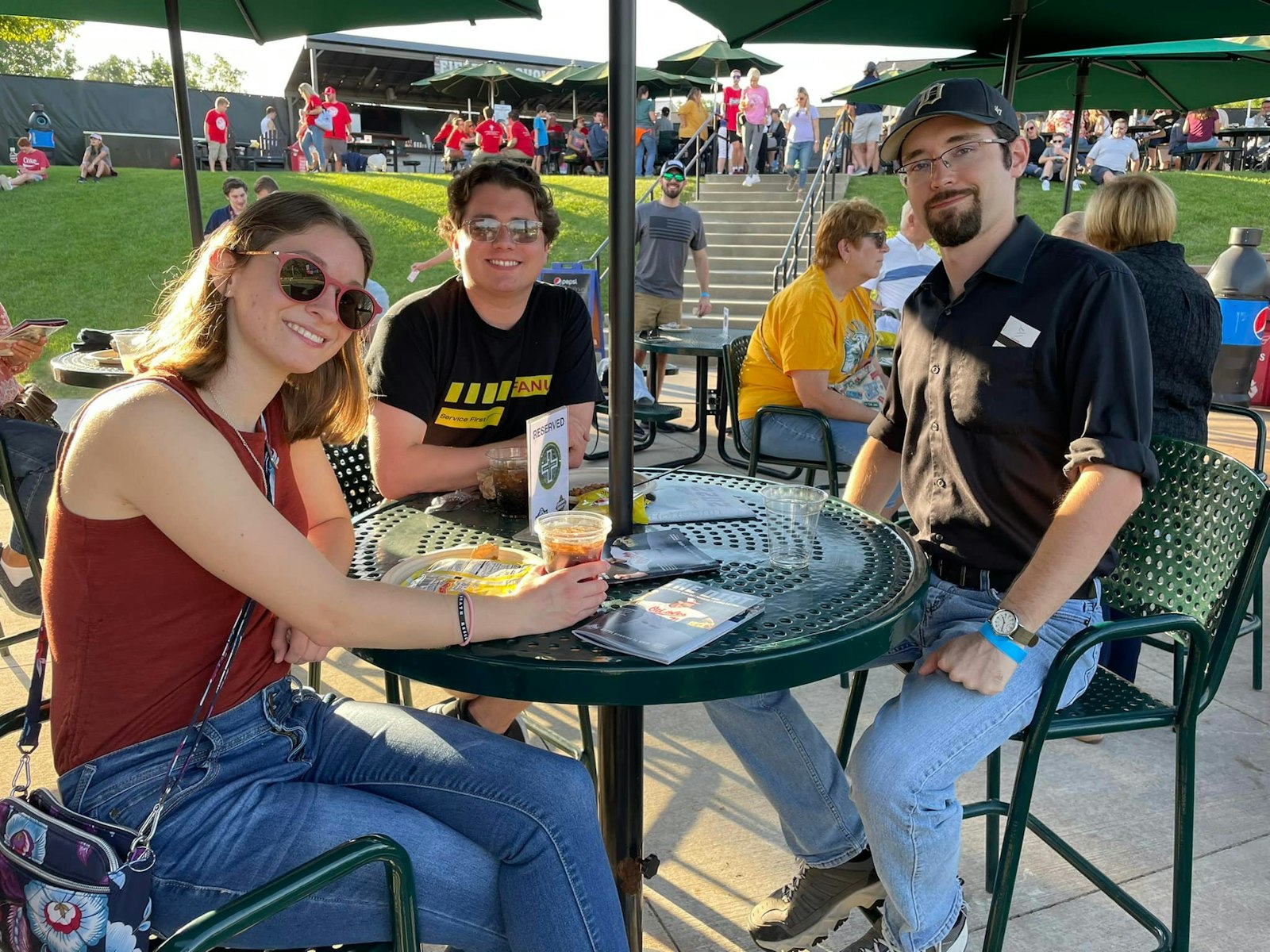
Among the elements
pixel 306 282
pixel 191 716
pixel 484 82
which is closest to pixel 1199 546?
pixel 306 282

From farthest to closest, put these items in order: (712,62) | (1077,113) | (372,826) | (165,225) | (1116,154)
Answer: (712,62)
(165,225)
(1116,154)
(1077,113)
(372,826)

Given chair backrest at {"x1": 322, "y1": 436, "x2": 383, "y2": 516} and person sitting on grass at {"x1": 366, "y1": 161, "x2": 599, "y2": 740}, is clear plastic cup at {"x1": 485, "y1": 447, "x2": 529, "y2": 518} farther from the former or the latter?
chair backrest at {"x1": 322, "y1": 436, "x2": 383, "y2": 516}

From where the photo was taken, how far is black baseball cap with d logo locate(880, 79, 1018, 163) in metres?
2.01

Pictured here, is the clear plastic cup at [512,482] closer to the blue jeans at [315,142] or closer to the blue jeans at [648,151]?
the blue jeans at [648,151]

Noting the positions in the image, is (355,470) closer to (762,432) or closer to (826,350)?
(762,432)

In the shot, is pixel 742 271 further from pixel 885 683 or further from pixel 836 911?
pixel 836 911

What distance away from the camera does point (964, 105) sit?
2018 mm

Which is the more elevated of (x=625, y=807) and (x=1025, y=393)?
(x=1025, y=393)

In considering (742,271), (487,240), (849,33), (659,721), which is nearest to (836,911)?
(659,721)

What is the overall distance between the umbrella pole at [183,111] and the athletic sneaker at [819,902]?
10.9 ft

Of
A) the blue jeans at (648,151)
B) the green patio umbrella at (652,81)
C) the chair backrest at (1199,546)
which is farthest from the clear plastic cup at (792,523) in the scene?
the blue jeans at (648,151)

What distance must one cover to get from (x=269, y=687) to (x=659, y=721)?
176cm

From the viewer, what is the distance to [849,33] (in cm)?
449

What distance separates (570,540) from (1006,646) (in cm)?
89
